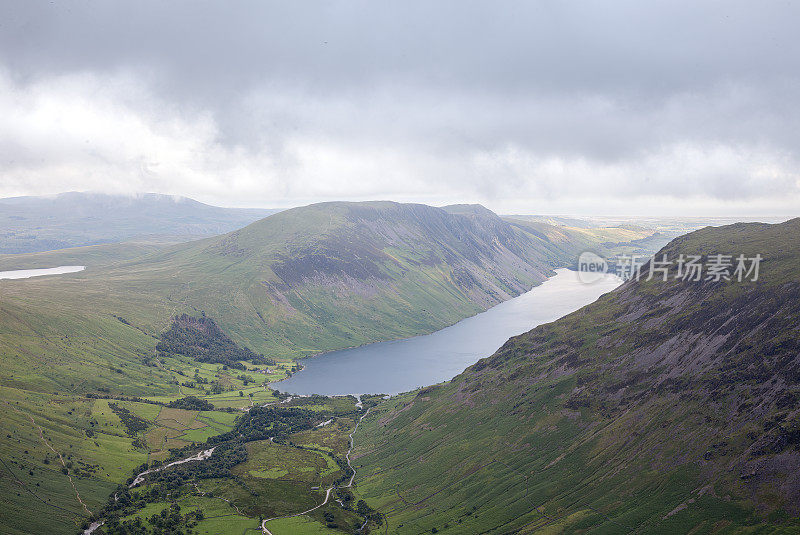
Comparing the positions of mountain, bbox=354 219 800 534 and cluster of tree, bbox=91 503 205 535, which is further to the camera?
cluster of tree, bbox=91 503 205 535

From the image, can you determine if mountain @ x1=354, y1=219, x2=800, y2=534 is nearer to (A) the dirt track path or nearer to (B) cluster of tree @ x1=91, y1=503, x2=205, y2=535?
(B) cluster of tree @ x1=91, y1=503, x2=205, y2=535

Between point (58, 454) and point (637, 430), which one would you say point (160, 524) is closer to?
point (58, 454)

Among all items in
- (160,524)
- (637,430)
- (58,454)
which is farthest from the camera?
(58,454)

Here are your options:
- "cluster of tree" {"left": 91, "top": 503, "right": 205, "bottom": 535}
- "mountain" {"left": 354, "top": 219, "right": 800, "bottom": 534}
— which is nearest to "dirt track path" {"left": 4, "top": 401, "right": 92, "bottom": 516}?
"cluster of tree" {"left": 91, "top": 503, "right": 205, "bottom": 535}

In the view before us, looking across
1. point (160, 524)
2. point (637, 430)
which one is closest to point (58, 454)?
point (160, 524)

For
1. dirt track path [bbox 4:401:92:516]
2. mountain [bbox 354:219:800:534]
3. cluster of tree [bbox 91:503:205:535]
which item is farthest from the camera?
dirt track path [bbox 4:401:92:516]

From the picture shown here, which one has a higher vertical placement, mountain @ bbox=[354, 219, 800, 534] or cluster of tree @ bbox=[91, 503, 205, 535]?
mountain @ bbox=[354, 219, 800, 534]

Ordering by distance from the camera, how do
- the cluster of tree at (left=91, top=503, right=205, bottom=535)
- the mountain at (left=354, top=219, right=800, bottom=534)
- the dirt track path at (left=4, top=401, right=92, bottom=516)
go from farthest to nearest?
the dirt track path at (left=4, top=401, right=92, bottom=516) < the cluster of tree at (left=91, top=503, right=205, bottom=535) < the mountain at (left=354, top=219, right=800, bottom=534)

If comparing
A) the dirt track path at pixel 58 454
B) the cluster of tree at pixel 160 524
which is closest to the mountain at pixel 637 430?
the cluster of tree at pixel 160 524

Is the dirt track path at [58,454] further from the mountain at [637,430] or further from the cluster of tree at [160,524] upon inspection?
the mountain at [637,430]
